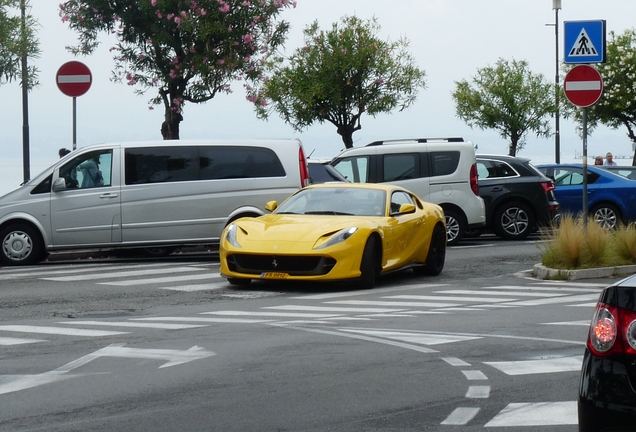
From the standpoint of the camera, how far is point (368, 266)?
49.6ft

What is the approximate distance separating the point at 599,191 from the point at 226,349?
1808 cm

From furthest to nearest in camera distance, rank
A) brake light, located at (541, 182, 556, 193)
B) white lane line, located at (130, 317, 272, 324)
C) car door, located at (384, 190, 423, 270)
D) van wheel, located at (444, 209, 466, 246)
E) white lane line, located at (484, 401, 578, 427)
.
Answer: brake light, located at (541, 182, 556, 193)
van wheel, located at (444, 209, 466, 246)
car door, located at (384, 190, 423, 270)
white lane line, located at (130, 317, 272, 324)
white lane line, located at (484, 401, 578, 427)

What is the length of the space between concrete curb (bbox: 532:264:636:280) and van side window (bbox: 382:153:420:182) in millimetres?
6033

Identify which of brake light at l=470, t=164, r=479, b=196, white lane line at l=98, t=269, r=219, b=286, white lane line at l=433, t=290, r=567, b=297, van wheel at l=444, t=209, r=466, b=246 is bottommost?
white lane line at l=433, t=290, r=567, b=297

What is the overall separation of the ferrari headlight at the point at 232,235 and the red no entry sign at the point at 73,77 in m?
6.56

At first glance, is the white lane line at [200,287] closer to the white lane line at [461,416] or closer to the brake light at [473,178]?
the brake light at [473,178]

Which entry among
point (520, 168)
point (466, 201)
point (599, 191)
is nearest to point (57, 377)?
point (466, 201)

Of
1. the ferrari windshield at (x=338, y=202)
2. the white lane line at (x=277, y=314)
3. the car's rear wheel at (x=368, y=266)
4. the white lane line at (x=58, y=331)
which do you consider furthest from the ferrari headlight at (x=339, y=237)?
the white lane line at (x=58, y=331)

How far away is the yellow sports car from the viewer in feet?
48.7

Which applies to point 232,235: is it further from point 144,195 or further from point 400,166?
point 400,166

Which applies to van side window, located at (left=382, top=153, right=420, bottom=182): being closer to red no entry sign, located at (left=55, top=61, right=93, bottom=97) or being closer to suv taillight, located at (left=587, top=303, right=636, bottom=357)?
red no entry sign, located at (left=55, top=61, right=93, bottom=97)

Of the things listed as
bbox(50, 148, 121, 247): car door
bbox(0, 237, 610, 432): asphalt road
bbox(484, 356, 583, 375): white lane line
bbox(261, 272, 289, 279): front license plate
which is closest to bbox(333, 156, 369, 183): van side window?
bbox(50, 148, 121, 247): car door

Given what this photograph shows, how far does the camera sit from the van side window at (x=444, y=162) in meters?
23.0

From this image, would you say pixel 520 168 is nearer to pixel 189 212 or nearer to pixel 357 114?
pixel 189 212
